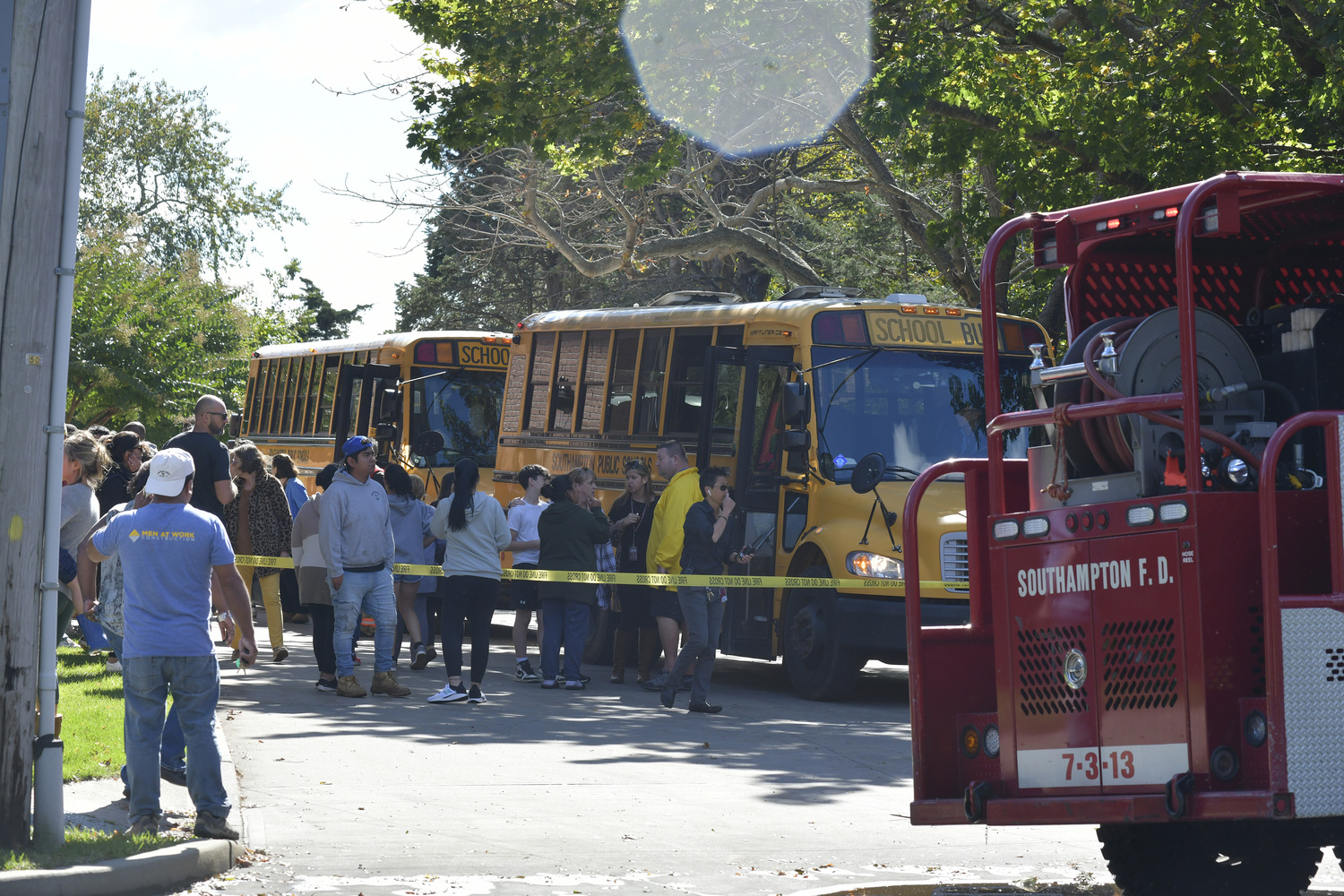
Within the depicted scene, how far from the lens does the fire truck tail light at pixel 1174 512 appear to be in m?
5.45

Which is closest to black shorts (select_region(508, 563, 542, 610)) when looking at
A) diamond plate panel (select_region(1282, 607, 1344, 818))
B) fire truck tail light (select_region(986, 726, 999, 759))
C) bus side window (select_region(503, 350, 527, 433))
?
bus side window (select_region(503, 350, 527, 433))

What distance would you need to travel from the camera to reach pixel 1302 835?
5797 millimetres

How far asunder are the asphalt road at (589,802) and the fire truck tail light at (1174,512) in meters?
2.45

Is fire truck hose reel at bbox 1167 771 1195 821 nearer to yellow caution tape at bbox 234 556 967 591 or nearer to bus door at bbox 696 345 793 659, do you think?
yellow caution tape at bbox 234 556 967 591

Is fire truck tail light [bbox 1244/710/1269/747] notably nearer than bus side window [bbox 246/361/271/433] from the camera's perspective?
Yes

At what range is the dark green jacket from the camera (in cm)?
1391

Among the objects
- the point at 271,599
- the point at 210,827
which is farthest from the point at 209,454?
the point at 210,827

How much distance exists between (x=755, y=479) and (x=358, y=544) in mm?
3905

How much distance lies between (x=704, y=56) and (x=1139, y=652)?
662 inches

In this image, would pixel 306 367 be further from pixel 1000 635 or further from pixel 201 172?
pixel 201 172

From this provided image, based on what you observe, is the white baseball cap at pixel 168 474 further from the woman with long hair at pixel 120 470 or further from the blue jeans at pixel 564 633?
the woman with long hair at pixel 120 470

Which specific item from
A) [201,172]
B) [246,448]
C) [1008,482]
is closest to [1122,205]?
[1008,482]

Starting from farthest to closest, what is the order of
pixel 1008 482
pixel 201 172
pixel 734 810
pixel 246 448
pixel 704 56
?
pixel 201 172 → pixel 704 56 → pixel 246 448 → pixel 734 810 → pixel 1008 482

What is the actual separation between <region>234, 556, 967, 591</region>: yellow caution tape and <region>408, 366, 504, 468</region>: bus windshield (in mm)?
6631
